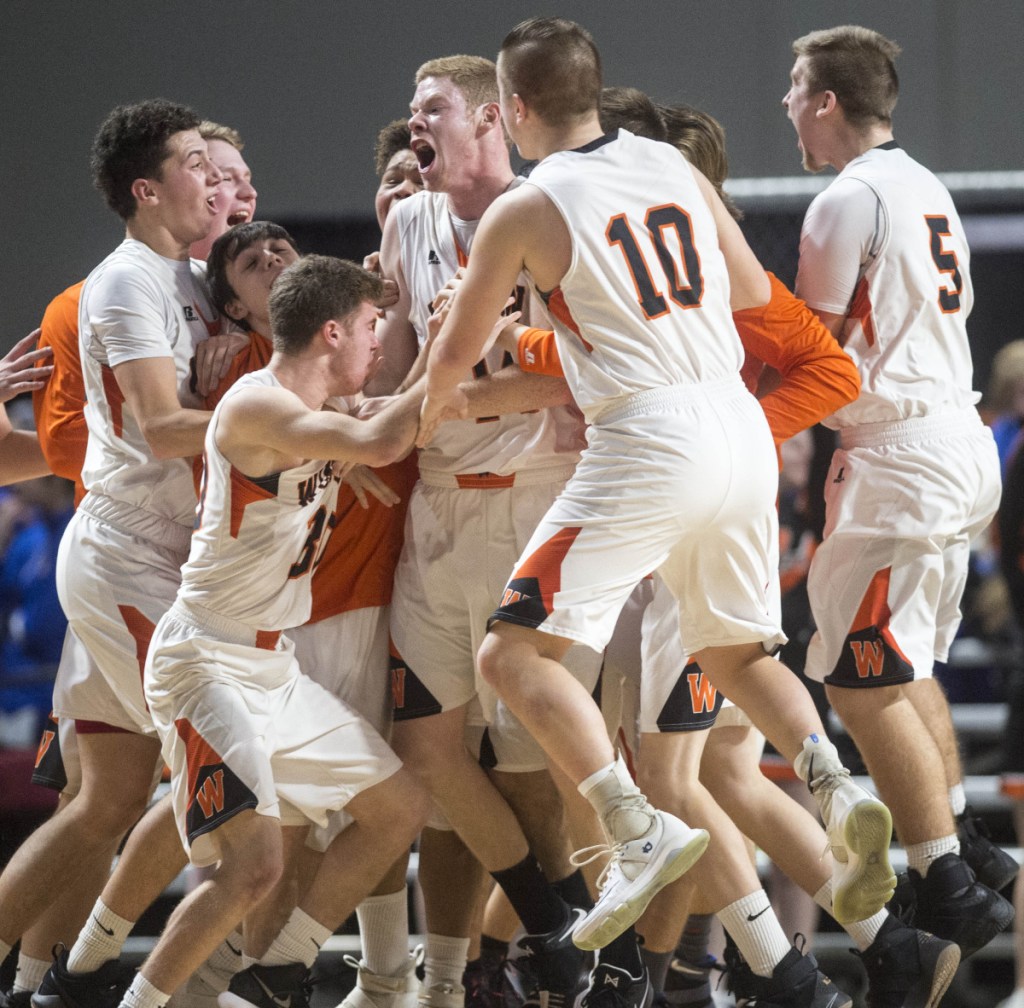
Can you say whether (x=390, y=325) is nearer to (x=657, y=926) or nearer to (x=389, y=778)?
(x=389, y=778)

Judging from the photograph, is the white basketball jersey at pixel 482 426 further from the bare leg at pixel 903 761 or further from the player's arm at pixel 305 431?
the bare leg at pixel 903 761

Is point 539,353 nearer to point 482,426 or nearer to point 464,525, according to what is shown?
point 482,426

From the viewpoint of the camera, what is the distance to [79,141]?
7.91 m

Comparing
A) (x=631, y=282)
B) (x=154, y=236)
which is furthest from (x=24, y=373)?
(x=631, y=282)

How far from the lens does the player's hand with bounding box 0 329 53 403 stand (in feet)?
14.8

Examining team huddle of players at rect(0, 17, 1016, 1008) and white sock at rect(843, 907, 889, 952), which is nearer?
team huddle of players at rect(0, 17, 1016, 1008)

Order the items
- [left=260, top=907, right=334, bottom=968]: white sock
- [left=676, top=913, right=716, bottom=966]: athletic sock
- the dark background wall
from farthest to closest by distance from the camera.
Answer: the dark background wall, [left=676, top=913, right=716, bottom=966]: athletic sock, [left=260, top=907, right=334, bottom=968]: white sock

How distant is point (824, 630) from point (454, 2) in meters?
5.06

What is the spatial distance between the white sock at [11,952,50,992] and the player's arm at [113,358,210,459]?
5.38 ft

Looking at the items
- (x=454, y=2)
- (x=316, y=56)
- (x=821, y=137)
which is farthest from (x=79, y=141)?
(x=821, y=137)

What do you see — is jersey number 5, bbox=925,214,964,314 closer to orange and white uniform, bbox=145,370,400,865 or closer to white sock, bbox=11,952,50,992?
orange and white uniform, bbox=145,370,400,865

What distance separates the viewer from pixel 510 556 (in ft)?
13.6

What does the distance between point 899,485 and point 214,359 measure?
196 cm

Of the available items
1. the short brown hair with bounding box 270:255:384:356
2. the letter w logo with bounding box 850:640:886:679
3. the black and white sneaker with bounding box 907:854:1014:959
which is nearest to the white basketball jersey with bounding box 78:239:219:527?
the short brown hair with bounding box 270:255:384:356
